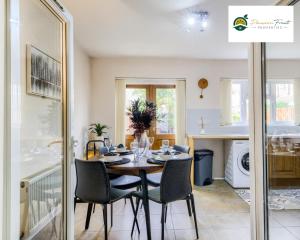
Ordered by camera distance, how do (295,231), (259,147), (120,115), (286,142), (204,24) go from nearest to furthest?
1. (259,147)
2. (295,231)
3. (204,24)
4. (286,142)
5. (120,115)

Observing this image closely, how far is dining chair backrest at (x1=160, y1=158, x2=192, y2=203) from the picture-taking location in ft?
6.63

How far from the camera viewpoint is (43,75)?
67.4 inches

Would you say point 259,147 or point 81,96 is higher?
point 81,96

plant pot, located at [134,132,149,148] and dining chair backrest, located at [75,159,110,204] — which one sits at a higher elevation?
plant pot, located at [134,132,149,148]

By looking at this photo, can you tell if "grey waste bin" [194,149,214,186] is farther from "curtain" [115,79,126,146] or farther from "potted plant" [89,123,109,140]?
"potted plant" [89,123,109,140]

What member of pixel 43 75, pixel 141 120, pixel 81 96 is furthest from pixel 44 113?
pixel 81 96

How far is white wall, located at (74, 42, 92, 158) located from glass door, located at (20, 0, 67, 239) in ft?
5.53

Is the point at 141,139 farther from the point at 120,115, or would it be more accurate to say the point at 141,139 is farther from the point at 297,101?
the point at 297,101

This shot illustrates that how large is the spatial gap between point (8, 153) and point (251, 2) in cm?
236

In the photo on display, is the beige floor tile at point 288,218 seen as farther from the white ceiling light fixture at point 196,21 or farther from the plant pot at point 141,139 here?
the white ceiling light fixture at point 196,21

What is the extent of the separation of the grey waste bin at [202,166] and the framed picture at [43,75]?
292cm

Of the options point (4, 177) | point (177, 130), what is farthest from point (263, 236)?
point (177, 130)

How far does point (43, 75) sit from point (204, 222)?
2279mm

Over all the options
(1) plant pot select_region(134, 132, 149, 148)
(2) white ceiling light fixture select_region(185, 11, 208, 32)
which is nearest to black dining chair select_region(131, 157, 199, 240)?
(1) plant pot select_region(134, 132, 149, 148)
